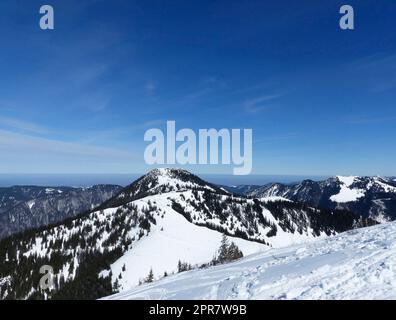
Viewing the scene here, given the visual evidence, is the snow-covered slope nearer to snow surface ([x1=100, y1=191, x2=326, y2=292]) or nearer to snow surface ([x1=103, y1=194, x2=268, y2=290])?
snow surface ([x1=100, y1=191, x2=326, y2=292])

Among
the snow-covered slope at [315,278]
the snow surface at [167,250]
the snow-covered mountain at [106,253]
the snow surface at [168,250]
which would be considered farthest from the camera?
the snow surface at [168,250]

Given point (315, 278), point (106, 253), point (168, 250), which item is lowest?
point (106, 253)

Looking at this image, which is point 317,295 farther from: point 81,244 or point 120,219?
point 120,219

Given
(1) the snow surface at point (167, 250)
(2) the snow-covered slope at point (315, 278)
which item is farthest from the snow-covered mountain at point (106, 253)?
(2) the snow-covered slope at point (315, 278)

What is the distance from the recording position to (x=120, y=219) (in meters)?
198

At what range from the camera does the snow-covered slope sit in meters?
14.0

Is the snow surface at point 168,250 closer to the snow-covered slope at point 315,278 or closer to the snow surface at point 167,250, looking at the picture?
the snow surface at point 167,250

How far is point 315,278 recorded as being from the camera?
16.2 meters

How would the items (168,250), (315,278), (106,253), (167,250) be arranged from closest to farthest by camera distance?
(315,278) < (167,250) < (168,250) < (106,253)

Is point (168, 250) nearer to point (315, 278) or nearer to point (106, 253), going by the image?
point (106, 253)

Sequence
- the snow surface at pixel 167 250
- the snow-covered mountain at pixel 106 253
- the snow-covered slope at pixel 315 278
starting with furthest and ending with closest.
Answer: the snow surface at pixel 167 250, the snow-covered mountain at pixel 106 253, the snow-covered slope at pixel 315 278

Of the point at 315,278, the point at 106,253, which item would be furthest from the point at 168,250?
the point at 315,278

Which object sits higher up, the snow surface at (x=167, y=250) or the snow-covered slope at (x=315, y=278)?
the snow-covered slope at (x=315, y=278)

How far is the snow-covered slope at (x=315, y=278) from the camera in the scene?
14.0m
